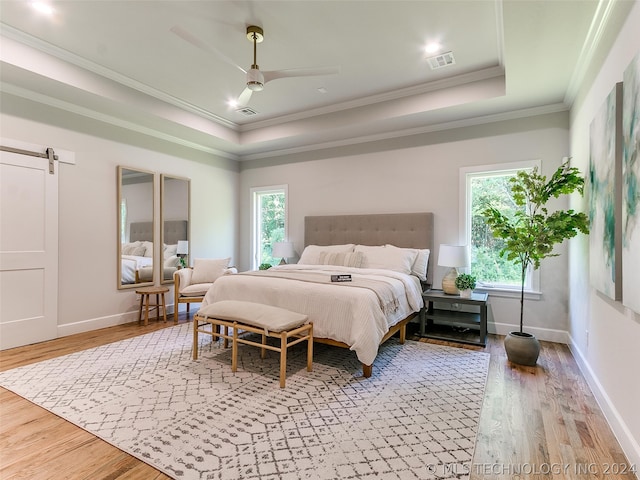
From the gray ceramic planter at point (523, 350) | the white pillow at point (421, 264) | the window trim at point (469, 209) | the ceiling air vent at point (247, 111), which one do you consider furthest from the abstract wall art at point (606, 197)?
the ceiling air vent at point (247, 111)

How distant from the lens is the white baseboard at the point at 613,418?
180 centimetres

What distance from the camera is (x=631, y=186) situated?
183 centimetres

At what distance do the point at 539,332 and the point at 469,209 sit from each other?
1.72 metres

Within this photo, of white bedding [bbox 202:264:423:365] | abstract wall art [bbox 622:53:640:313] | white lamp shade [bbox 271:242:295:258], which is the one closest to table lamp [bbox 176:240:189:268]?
white lamp shade [bbox 271:242:295:258]

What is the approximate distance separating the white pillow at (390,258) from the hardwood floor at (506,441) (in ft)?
5.61

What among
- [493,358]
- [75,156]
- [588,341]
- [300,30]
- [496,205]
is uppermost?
[300,30]

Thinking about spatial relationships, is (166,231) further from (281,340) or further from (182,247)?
(281,340)

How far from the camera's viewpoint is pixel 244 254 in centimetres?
662

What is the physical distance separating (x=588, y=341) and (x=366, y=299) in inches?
77.0

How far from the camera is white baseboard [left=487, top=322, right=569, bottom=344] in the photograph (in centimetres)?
394

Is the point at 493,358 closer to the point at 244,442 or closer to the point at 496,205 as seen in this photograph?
the point at 496,205

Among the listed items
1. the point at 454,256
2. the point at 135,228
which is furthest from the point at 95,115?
the point at 454,256

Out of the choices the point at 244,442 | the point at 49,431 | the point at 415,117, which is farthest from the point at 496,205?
the point at 49,431

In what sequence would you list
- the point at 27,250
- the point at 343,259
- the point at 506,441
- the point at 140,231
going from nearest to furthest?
the point at 506,441
the point at 27,250
the point at 343,259
the point at 140,231
